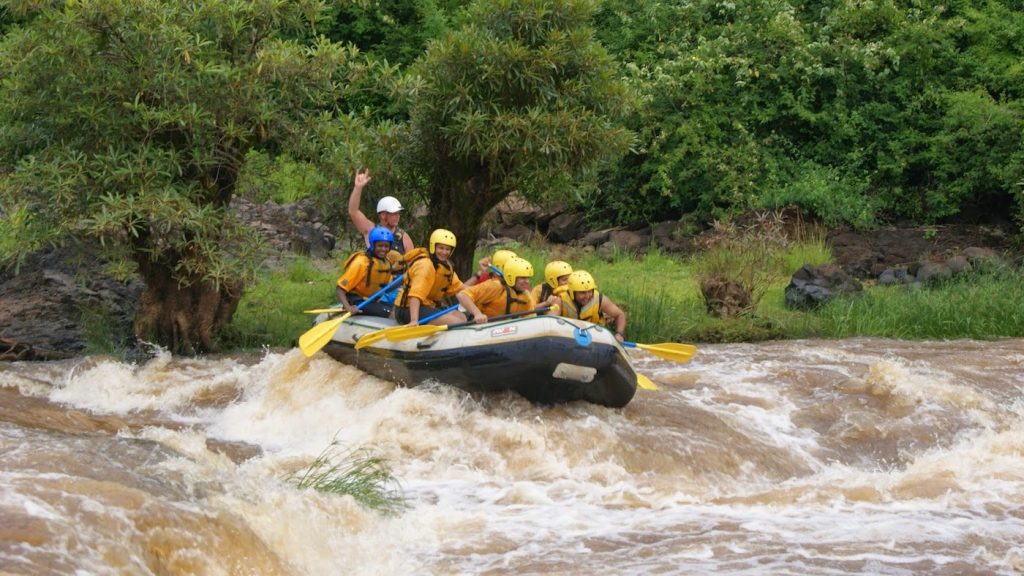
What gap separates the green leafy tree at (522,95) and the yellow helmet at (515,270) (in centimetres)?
Answer: 227

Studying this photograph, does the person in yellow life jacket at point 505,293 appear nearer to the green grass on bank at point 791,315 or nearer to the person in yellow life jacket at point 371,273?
the person in yellow life jacket at point 371,273

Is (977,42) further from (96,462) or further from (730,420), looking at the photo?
(96,462)

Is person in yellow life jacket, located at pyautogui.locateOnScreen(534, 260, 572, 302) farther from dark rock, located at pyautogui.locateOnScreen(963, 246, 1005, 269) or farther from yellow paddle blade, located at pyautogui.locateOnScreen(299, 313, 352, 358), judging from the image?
dark rock, located at pyautogui.locateOnScreen(963, 246, 1005, 269)

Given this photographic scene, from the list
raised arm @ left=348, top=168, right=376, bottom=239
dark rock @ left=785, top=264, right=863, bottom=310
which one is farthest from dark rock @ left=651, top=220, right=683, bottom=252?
raised arm @ left=348, top=168, right=376, bottom=239

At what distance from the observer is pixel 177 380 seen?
10.3 meters

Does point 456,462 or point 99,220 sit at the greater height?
point 99,220

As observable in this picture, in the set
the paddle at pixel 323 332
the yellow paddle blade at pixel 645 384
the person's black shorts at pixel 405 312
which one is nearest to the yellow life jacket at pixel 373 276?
the paddle at pixel 323 332

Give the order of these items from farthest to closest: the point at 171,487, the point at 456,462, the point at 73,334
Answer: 1. the point at 73,334
2. the point at 456,462
3. the point at 171,487

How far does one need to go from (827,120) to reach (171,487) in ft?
47.7

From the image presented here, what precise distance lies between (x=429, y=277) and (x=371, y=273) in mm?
841

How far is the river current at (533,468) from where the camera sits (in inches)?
211

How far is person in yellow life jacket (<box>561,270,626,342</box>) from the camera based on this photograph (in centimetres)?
938

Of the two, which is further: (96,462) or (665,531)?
(665,531)

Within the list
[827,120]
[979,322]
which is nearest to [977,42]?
[827,120]
